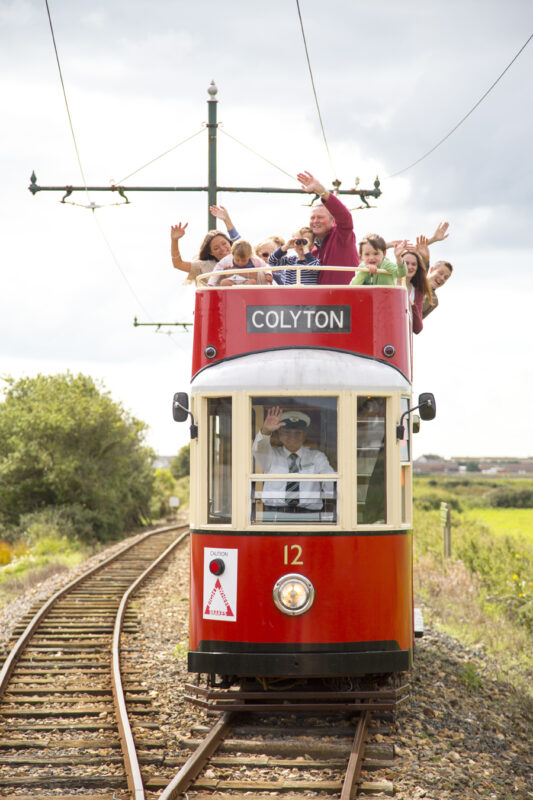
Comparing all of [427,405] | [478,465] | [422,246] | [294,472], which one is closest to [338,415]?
[294,472]

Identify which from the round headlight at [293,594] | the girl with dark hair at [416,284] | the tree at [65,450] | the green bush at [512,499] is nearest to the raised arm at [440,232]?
the girl with dark hair at [416,284]

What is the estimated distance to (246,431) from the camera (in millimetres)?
6906

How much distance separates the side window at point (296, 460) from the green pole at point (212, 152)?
7451 millimetres

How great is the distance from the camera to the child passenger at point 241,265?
764 cm

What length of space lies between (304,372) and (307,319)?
1.56ft

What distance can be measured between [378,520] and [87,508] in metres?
27.3

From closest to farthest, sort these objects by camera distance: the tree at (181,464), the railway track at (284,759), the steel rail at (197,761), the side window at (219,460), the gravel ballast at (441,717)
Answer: the steel rail at (197,761), the railway track at (284,759), the gravel ballast at (441,717), the side window at (219,460), the tree at (181,464)

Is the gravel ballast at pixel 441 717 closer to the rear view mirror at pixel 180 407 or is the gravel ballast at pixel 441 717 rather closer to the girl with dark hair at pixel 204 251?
the rear view mirror at pixel 180 407

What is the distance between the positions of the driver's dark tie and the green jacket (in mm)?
1590

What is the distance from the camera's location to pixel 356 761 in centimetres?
588

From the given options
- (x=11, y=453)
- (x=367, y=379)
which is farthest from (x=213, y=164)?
(x=11, y=453)

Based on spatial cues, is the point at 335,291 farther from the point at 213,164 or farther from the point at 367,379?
the point at 213,164

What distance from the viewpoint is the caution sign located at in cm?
685

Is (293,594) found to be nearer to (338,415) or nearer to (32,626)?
(338,415)
